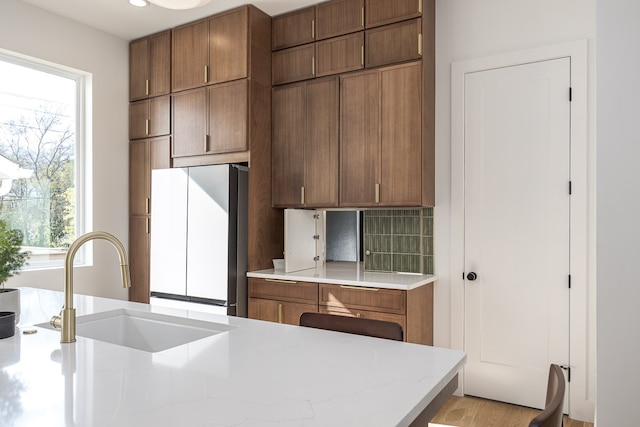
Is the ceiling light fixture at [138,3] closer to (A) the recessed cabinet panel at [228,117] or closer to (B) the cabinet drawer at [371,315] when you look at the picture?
(A) the recessed cabinet panel at [228,117]

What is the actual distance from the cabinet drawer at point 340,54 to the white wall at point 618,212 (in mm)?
1621

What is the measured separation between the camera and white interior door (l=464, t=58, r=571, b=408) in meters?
2.87

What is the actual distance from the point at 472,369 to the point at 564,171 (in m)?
1.43

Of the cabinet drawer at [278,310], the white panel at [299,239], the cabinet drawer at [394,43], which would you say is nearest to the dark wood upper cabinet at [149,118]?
the white panel at [299,239]

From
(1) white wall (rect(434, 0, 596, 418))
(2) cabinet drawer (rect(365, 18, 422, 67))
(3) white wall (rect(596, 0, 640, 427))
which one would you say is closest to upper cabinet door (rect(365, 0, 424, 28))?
(2) cabinet drawer (rect(365, 18, 422, 67))

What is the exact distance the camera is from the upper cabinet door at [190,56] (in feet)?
12.3

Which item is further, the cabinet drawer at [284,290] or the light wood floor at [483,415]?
the cabinet drawer at [284,290]

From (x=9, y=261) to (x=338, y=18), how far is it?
8.82 feet

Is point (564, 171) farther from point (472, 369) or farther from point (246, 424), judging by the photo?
point (246, 424)

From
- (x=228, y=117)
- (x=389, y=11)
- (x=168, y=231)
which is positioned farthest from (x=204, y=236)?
(x=389, y=11)

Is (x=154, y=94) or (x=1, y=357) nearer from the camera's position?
(x=1, y=357)

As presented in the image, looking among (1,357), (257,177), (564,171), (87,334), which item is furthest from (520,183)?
(1,357)

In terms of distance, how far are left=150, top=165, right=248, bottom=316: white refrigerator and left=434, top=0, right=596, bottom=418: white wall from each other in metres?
1.44

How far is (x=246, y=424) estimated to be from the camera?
88 centimetres
